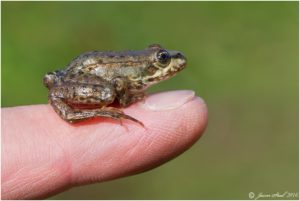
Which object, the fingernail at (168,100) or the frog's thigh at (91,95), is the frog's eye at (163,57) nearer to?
the fingernail at (168,100)

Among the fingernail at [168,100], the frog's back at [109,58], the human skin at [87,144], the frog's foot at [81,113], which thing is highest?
the frog's back at [109,58]

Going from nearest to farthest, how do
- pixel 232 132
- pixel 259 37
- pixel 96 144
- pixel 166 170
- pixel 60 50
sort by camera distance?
pixel 96 144 < pixel 166 170 < pixel 232 132 < pixel 60 50 < pixel 259 37

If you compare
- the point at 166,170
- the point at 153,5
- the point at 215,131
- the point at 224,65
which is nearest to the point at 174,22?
the point at 153,5

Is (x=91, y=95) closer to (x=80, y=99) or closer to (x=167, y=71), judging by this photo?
(x=80, y=99)

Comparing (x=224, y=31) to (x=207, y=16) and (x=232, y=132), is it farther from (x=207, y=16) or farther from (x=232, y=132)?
(x=232, y=132)

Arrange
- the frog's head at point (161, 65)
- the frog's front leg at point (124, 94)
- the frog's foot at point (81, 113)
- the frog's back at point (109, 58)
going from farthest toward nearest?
the frog's head at point (161, 65) < the frog's back at point (109, 58) < the frog's front leg at point (124, 94) < the frog's foot at point (81, 113)

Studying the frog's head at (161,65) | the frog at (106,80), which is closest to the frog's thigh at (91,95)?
the frog at (106,80)
